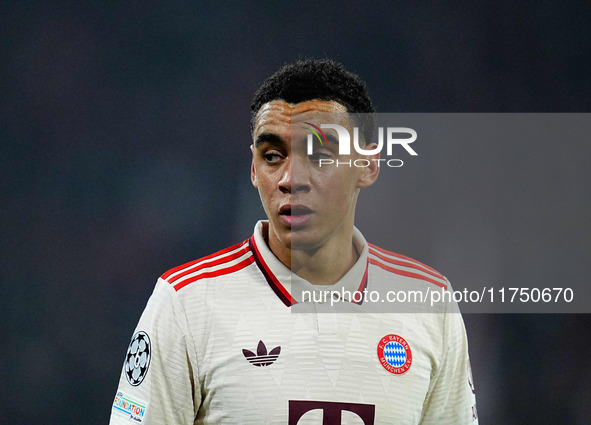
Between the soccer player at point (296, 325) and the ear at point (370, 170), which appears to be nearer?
the soccer player at point (296, 325)

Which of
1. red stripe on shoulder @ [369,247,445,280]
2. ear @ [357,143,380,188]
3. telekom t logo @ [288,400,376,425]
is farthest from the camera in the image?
red stripe on shoulder @ [369,247,445,280]

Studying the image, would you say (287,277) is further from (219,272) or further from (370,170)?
(370,170)

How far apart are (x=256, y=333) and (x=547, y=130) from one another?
5.25ft

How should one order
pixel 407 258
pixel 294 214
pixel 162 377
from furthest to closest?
pixel 407 258 < pixel 294 214 < pixel 162 377

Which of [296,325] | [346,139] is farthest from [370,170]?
[296,325]

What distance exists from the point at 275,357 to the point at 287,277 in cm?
23

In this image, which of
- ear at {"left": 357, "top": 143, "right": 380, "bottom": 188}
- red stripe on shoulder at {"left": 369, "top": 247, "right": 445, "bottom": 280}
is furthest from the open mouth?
red stripe on shoulder at {"left": 369, "top": 247, "right": 445, "bottom": 280}

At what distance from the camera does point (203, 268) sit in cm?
190

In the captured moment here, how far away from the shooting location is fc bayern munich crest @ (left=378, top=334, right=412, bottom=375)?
1805 mm

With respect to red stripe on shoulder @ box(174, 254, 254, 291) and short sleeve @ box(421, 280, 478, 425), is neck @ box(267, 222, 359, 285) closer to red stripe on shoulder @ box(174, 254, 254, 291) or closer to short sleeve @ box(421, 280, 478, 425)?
red stripe on shoulder @ box(174, 254, 254, 291)

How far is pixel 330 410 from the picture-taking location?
1727mm

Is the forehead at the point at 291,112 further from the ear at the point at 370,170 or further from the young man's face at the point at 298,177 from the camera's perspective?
the ear at the point at 370,170

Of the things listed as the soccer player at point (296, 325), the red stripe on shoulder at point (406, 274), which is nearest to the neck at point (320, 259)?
the soccer player at point (296, 325)

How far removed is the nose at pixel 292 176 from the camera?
1.83 metres
